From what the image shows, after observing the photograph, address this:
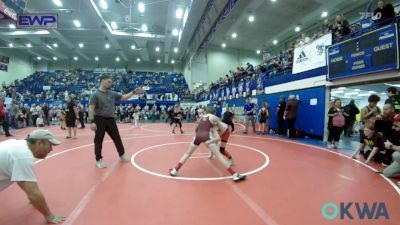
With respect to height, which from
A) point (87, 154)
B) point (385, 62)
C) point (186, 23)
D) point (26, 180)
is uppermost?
point (186, 23)

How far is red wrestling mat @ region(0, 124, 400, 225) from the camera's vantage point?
10.1 ft

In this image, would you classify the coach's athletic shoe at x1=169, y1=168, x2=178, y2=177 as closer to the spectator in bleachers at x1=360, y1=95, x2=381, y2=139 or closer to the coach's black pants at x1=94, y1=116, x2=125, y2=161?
the coach's black pants at x1=94, y1=116, x2=125, y2=161

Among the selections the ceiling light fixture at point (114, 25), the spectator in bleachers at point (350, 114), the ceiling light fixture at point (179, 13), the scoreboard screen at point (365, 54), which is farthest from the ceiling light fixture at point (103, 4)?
the spectator in bleachers at point (350, 114)

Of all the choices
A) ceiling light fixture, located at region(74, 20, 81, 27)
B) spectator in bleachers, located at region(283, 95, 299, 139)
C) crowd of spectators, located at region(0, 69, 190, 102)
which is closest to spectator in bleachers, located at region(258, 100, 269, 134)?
spectator in bleachers, located at region(283, 95, 299, 139)

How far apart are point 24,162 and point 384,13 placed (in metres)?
9.79

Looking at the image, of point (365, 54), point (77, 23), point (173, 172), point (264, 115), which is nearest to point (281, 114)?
point (264, 115)

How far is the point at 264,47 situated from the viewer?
31.9m

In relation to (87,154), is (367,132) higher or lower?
higher

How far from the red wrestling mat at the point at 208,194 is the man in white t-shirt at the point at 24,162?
2.16ft

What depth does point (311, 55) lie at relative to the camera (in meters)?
10.6

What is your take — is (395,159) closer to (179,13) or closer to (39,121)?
(179,13)

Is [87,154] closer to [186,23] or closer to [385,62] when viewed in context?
[385,62]

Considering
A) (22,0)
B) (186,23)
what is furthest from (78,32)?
(22,0)

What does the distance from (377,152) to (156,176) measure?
568cm
